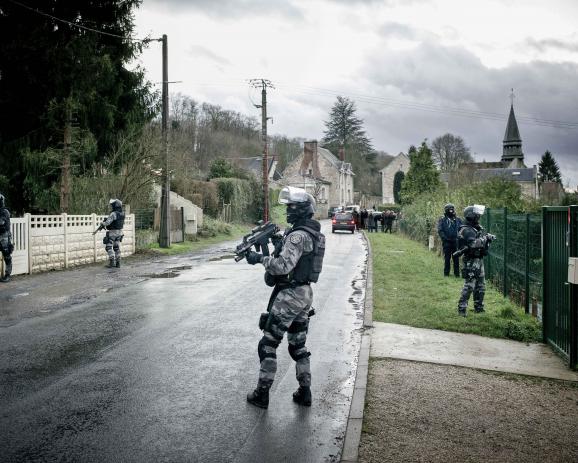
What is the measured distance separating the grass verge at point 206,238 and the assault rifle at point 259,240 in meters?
16.5

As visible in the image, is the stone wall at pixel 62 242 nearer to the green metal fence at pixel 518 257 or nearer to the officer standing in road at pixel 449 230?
the officer standing in road at pixel 449 230

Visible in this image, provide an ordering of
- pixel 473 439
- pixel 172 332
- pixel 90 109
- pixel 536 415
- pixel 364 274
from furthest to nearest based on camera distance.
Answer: pixel 90 109
pixel 364 274
pixel 172 332
pixel 536 415
pixel 473 439

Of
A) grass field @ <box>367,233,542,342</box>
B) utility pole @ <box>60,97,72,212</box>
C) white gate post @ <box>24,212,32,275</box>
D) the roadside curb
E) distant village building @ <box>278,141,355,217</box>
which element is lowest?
the roadside curb

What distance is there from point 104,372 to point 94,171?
16429 mm

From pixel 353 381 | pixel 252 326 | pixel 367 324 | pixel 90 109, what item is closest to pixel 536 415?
pixel 353 381

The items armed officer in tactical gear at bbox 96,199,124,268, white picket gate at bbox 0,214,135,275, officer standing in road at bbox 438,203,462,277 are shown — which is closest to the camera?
white picket gate at bbox 0,214,135,275

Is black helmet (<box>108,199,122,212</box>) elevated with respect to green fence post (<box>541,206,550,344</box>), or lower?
elevated

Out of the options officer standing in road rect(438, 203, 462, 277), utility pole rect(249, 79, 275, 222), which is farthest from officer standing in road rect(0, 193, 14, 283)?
utility pole rect(249, 79, 275, 222)

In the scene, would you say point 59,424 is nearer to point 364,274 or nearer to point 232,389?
point 232,389

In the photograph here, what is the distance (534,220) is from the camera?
30.3 ft

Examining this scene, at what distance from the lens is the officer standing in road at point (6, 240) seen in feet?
40.9

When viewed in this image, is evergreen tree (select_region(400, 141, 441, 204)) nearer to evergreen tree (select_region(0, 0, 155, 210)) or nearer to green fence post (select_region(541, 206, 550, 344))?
evergreen tree (select_region(0, 0, 155, 210))

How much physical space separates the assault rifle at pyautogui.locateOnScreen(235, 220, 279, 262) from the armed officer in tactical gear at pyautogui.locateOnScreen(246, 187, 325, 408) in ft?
0.33

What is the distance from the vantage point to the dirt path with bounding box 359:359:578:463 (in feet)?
13.2
